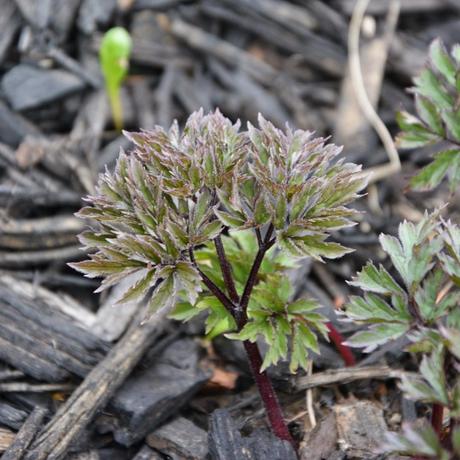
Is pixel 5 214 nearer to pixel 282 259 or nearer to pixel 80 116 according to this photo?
pixel 80 116

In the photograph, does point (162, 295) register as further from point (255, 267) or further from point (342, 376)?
point (342, 376)

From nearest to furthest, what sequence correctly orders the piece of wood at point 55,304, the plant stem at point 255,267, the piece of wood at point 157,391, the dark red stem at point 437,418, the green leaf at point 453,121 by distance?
1. the dark red stem at point 437,418
2. the plant stem at point 255,267
3. the piece of wood at point 157,391
4. the green leaf at point 453,121
5. the piece of wood at point 55,304

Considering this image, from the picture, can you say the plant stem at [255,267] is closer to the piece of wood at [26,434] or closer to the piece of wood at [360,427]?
the piece of wood at [360,427]

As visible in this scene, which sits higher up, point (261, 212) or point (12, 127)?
point (261, 212)

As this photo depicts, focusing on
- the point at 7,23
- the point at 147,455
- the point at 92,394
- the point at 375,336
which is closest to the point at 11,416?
the point at 92,394

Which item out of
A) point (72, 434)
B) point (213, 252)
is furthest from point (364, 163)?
point (72, 434)

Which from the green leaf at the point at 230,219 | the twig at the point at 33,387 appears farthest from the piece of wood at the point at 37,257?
the green leaf at the point at 230,219

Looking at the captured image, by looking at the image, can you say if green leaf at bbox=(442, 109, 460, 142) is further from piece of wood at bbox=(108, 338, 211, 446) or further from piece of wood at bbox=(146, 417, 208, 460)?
piece of wood at bbox=(146, 417, 208, 460)
